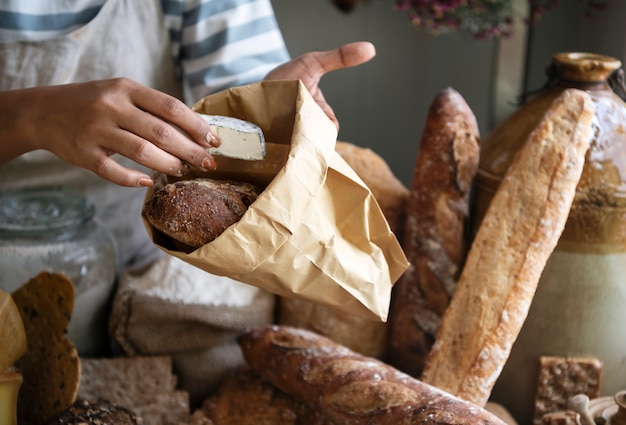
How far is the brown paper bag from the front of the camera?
0.65m

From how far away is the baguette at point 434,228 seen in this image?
104 centimetres

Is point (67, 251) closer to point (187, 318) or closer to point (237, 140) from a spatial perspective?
point (187, 318)

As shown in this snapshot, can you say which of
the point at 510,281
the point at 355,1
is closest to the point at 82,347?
the point at 510,281

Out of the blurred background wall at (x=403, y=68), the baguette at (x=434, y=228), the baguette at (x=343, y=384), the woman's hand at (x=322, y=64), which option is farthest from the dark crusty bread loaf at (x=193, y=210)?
the blurred background wall at (x=403, y=68)

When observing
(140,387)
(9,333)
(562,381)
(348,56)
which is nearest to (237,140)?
(348,56)

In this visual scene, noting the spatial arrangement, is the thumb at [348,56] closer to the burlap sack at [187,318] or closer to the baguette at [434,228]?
the baguette at [434,228]

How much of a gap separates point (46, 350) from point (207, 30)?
1.67ft

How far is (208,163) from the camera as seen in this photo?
0.69 metres

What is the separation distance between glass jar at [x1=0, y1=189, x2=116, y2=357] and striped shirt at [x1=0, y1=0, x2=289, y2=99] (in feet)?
0.79

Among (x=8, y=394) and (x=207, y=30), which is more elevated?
(x=207, y=30)

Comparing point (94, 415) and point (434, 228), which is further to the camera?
point (434, 228)

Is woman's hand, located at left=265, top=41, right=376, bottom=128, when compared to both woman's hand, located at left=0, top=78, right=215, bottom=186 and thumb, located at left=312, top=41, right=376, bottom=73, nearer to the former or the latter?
thumb, located at left=312, top=41, right=376, bottom=73

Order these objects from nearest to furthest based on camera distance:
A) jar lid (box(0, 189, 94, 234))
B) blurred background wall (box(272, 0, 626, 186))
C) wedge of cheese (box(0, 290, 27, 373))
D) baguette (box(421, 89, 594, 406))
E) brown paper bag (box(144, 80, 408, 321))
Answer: brown paper bag (box(144, 80, 408, 321)) → wedge of cheese (box(0, 290, 27, 373)) → baguette (box(421, 89, 594, 406)) → jar lid (box(0, 189, 94, 234)) → blurred background wall (box(272, 0, 626, 186))

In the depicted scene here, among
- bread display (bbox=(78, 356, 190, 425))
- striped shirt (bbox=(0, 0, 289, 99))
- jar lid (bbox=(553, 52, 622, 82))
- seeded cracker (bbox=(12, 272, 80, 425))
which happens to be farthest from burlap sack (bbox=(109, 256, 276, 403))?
jar lid (bbox=(553, 52, 622, 82))
